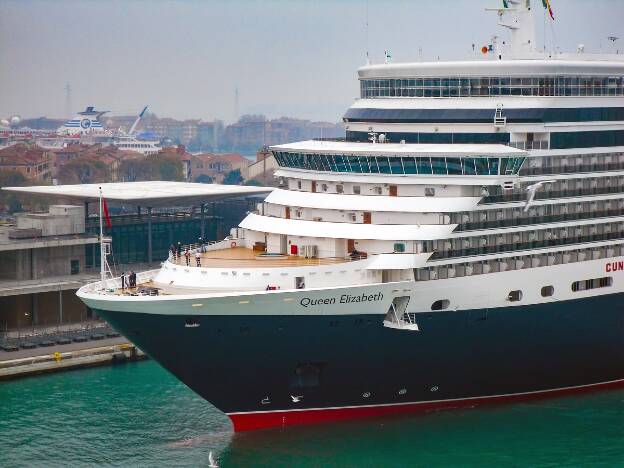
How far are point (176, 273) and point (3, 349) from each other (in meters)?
14.6

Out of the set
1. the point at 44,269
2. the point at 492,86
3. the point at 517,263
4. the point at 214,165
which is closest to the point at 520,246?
the point at 517,263

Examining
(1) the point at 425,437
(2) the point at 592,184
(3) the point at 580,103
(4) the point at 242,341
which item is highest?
(3) the point at 580,103

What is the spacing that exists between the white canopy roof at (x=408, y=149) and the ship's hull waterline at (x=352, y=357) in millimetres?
4378

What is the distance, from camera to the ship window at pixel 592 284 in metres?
39.1

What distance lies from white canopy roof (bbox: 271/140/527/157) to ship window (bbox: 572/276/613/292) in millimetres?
4839

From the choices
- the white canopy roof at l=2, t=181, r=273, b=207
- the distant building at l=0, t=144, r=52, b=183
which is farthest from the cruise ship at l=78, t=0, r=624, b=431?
the distant building at l=0, t=144, r=52, b=183

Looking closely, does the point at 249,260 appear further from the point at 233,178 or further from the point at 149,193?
the point at 233,178

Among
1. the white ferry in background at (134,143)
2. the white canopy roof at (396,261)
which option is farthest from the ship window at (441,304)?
the white ferry in background at (134,143)

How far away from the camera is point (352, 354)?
3531 cm

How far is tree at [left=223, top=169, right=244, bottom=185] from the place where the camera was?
128 m

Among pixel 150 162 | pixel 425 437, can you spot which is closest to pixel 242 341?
pixel 425 437

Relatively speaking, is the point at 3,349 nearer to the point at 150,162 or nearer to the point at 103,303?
the point at 103,303

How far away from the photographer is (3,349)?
4853 centimetres

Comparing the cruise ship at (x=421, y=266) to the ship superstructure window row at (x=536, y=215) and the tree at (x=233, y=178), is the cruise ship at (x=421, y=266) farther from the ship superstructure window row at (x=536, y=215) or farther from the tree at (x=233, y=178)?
the tree at (x=233, y=178)
